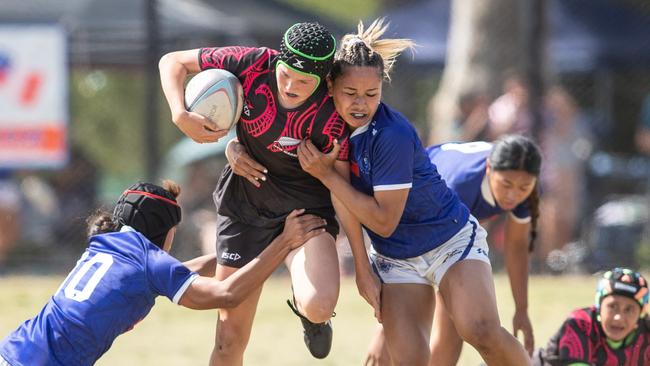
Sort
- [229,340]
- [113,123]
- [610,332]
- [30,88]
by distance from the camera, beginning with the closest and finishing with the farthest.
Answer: [229,340], [610,332], [30,88], [113,123]

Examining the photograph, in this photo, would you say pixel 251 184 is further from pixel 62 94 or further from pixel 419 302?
pixel 62 94

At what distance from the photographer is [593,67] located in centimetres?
1337

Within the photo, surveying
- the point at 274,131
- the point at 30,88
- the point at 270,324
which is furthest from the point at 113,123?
the point at 274,131

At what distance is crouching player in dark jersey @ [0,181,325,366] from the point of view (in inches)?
172

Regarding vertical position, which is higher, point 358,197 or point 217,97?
point 217,97

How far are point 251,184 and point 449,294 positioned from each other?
3.33ft

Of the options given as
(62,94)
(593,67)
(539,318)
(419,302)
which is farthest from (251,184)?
(593,67)

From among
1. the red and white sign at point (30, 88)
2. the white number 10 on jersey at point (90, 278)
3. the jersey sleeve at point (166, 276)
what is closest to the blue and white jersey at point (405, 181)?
the jersey sleeve at point (166, 276)

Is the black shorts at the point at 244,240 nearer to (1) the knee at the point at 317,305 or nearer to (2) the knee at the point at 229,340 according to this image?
(2) the knee at the point at 229,340

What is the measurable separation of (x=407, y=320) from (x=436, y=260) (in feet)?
0.95

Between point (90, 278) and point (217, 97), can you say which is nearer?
point (90, 278)

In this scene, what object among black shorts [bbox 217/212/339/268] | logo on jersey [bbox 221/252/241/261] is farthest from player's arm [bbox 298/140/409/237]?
logo on jersey [bbox 221/252/241/261]

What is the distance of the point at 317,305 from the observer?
4.87m

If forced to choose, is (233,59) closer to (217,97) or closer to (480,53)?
(217,97)
